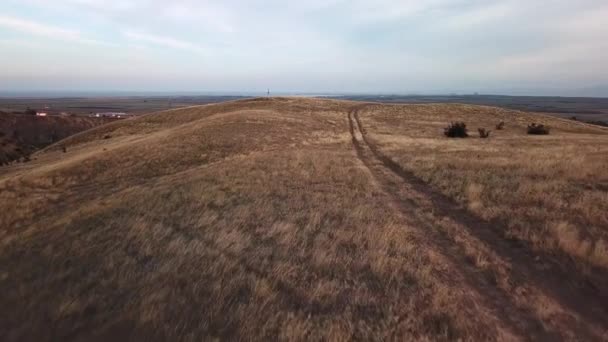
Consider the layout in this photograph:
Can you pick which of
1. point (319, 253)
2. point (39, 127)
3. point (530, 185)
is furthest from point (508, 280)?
point (39, 127)

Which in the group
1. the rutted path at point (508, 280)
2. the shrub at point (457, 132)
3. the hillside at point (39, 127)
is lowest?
the hillside at point (39, 127)

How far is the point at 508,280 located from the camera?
22.7ft

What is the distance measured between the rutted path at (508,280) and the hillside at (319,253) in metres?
0.03

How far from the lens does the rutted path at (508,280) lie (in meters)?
5.58

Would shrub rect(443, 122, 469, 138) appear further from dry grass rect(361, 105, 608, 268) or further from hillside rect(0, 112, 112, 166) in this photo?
hillside rect(0, 112, 112, 166)

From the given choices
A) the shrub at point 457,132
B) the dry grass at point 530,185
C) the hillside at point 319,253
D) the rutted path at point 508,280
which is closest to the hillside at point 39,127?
the hillside at point 319,253

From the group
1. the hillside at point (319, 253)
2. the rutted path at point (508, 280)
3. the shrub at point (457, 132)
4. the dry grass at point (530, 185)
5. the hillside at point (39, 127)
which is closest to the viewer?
the rutted path at point (508, 280)

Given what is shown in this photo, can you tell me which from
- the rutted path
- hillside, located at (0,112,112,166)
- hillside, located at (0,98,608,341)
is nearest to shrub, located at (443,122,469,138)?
hillside, located at (0,98,608,341)

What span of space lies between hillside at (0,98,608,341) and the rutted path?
0.10ft

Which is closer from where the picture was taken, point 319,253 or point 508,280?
point 508,280

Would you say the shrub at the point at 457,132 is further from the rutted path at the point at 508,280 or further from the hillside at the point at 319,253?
Answer: the rutted path at the point at 508,280

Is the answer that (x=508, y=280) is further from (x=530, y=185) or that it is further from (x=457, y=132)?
(x=457, y=132)

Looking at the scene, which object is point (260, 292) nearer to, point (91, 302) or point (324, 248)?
point (324, 248)

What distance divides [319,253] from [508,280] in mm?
3583
